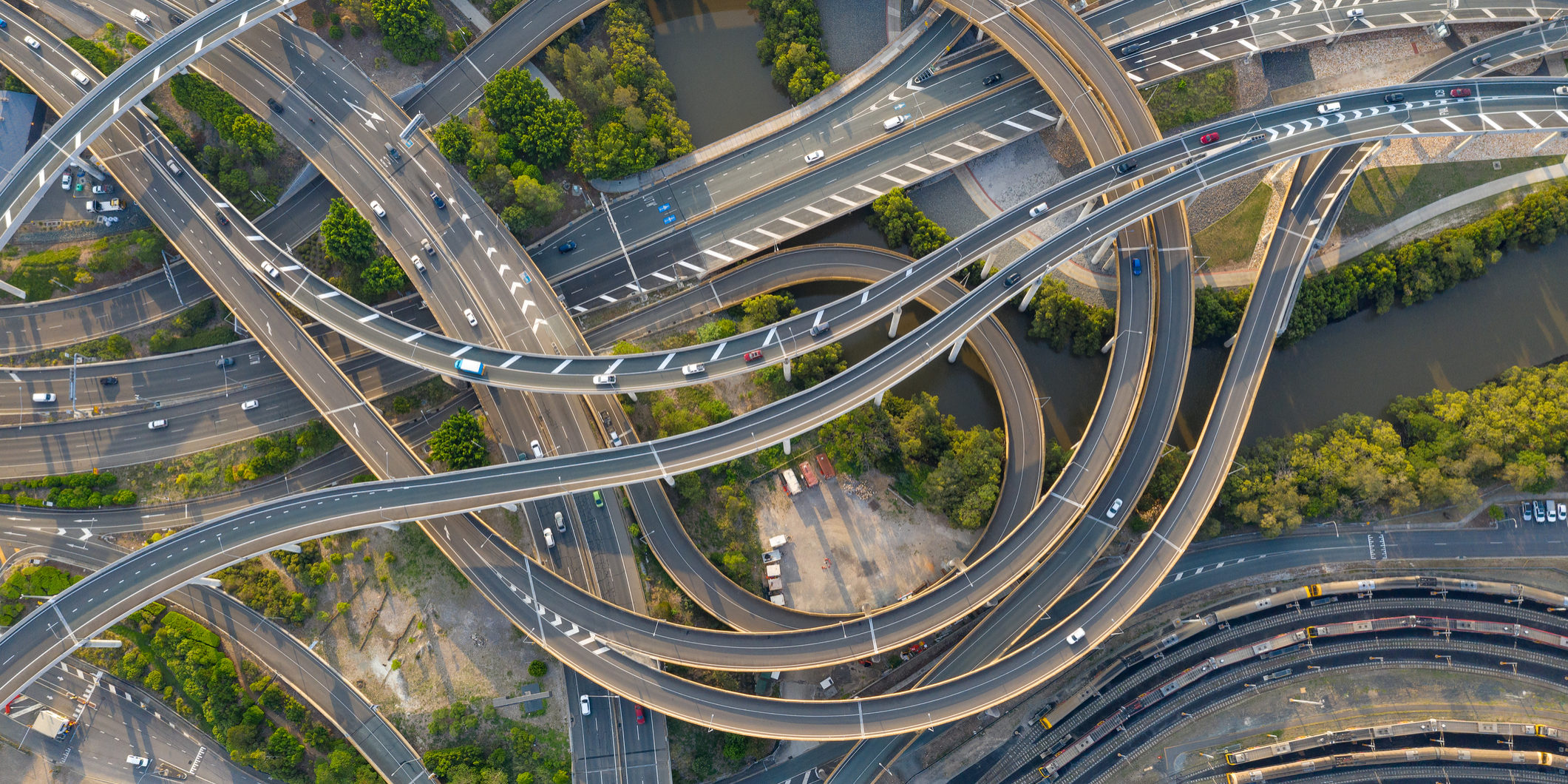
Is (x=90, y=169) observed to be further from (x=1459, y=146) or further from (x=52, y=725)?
(x=1459, y=146)

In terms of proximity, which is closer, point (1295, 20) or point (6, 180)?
point (6, 180)

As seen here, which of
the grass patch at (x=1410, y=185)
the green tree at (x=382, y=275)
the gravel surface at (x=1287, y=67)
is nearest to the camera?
the green tree at (x=382, y=275)

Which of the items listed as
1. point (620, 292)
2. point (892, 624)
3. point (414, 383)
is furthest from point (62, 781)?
point (892, 624)

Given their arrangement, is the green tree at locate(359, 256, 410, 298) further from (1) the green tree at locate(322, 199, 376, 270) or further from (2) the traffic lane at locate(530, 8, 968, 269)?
(2) the traffic lane at locate(530, 8, 968, 269)

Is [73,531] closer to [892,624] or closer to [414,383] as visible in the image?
[414,383]

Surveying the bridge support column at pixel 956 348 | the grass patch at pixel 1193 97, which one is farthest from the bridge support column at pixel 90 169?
the grass patch at pixel 1193 97

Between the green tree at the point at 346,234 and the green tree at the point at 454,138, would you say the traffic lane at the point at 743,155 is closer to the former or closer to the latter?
the green tree at the point at 454,138

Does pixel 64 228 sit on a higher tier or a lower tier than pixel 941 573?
higher
